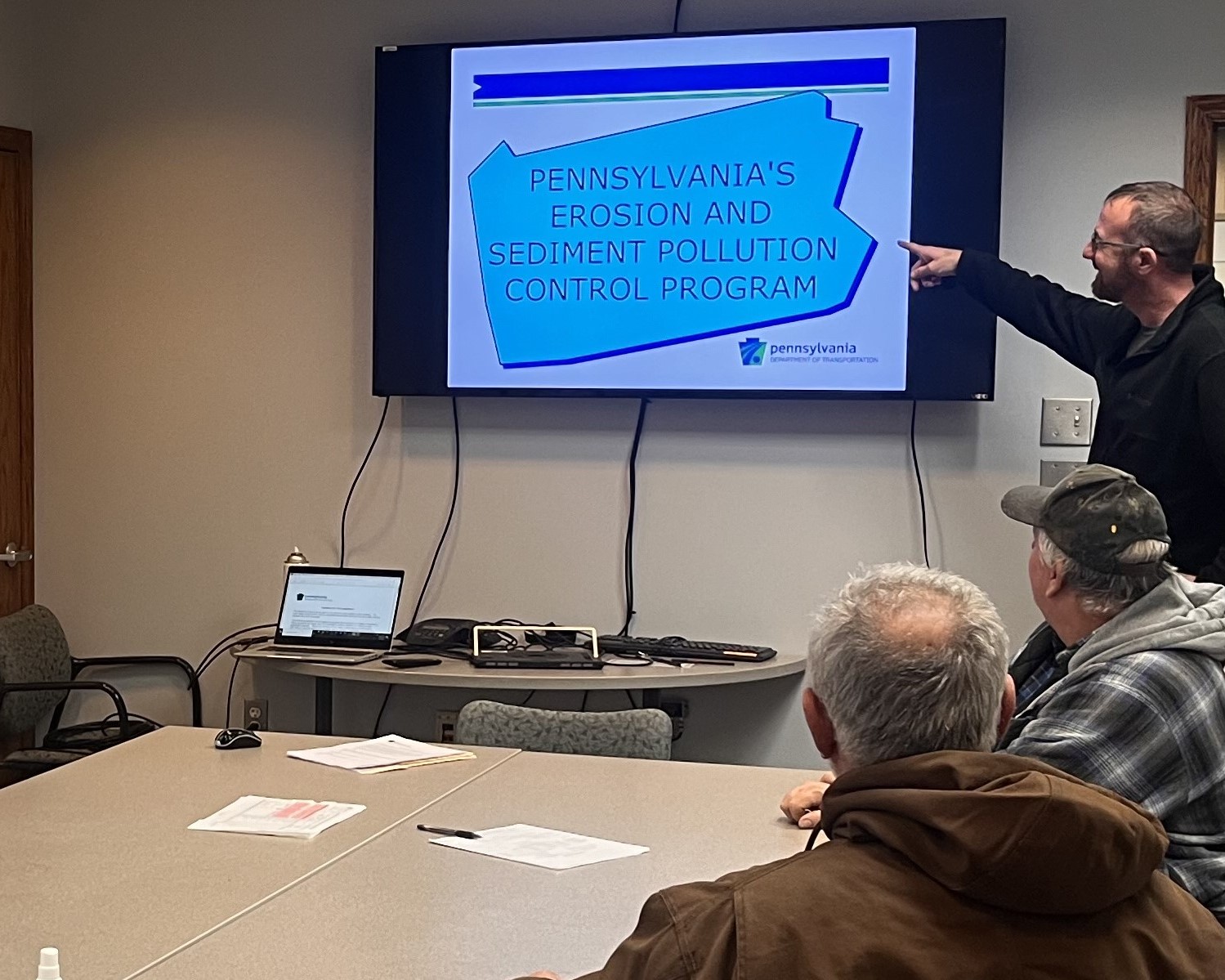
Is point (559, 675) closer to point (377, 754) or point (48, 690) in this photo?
point (377, 754)

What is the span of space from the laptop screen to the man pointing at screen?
201cm

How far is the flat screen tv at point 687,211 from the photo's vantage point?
3895mm

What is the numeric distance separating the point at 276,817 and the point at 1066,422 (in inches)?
98.2

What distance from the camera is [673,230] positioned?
4094 millimetres

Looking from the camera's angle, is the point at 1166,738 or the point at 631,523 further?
the point at 631,523

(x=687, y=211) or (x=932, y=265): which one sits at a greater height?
(x=687, y=211)

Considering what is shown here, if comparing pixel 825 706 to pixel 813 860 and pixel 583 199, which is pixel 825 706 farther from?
pixel 583 199

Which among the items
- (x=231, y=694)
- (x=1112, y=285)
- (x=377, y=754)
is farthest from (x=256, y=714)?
(x=1112, y=285)

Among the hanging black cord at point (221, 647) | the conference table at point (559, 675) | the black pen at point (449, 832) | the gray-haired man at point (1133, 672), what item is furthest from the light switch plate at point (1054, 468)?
the hanging black cord at point (221, 647)

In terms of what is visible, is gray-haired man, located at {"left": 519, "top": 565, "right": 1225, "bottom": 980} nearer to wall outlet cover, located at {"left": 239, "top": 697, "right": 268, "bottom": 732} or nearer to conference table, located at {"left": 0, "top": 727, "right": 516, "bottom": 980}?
conference table, located at {"left": 0, "top": 727, "right": 516, "bottom": 980}

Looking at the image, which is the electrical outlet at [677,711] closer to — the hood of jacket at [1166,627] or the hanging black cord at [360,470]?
the hanging black cord at [360,470]

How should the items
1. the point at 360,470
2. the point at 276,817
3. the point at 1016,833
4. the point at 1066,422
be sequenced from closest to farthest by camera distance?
the point at 1016,833
the point at 276,817
the point at 1066,422
the point at 360,470

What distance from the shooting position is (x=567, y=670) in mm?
3795

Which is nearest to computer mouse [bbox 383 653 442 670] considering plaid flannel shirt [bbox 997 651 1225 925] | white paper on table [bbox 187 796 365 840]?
white paper on table [bbox 187 796 365 840]
